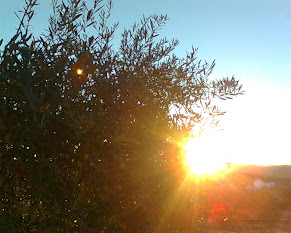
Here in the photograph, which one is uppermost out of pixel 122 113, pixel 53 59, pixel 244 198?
pixel 53 59

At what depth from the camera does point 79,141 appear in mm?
3605

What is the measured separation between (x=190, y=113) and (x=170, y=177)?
1077 millimetres

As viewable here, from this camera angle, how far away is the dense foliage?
3.39 m

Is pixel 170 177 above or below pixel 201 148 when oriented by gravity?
below

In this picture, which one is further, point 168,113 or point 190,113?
point 190,113

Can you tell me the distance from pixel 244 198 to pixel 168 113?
3459cm

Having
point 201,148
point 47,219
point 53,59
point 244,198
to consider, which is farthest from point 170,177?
point 244,198

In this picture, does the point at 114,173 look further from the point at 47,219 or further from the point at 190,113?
the point at 190,113

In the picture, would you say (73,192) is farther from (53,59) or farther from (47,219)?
(53,59)

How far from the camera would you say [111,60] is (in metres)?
4.32

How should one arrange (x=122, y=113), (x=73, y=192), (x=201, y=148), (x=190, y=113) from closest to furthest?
(x=73, y=192) < (x=122, y=113) < (x=201, y=148) < (x=190, y=113)

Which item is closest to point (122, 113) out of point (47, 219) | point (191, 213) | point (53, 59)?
point (53, 59)

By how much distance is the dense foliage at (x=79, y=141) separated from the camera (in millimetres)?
3387

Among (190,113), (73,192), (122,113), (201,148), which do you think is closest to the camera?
(73,192)
